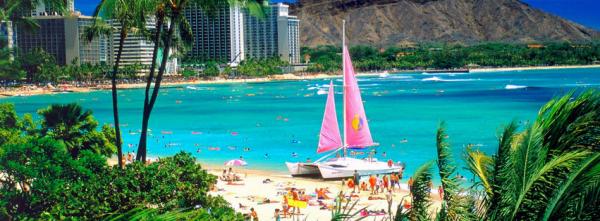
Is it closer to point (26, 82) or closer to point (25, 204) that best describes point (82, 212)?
point (25, 204)

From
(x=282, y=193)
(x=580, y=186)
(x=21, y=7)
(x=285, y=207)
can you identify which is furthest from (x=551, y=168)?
(x=282, y=193)

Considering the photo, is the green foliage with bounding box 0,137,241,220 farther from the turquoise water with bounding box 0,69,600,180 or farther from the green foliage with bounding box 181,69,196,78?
the green foliage with bounding box 181,69,196,78

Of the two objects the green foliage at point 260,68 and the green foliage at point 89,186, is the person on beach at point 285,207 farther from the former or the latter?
the green foliage at point 260,68

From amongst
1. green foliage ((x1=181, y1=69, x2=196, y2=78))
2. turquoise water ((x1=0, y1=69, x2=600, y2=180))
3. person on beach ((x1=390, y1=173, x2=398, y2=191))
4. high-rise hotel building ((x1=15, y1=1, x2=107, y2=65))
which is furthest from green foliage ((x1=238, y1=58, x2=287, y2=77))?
person on beach ((x1=390, y1=173, x2=398, y2=191))

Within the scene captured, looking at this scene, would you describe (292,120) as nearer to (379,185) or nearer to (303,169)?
(303,169)

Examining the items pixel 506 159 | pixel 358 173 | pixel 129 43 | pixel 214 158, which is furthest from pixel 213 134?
pixel 129 43
